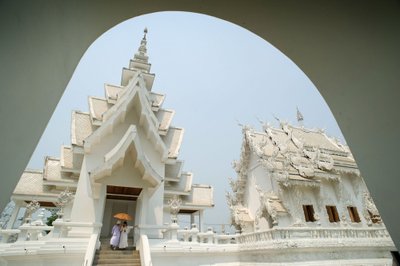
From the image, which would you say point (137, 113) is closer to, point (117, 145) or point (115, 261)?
point (117, 145)

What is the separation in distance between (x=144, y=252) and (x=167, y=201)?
3.89 meters

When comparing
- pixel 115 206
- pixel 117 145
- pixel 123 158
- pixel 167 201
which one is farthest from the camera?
pixel 115 206

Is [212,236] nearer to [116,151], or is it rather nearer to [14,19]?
[116,151]

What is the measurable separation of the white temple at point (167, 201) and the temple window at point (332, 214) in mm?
44

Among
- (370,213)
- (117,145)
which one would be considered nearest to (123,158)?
(117,145)

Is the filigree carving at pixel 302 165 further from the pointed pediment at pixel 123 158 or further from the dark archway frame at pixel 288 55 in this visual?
the dark archway frame at pixel 288 55

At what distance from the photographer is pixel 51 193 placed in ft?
29.1

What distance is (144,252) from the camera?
19.9 ft

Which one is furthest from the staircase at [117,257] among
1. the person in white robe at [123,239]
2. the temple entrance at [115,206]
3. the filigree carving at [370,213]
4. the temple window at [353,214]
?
the filigree carving at [370,213]

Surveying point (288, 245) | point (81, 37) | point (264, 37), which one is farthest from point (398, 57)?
point (288, 245)

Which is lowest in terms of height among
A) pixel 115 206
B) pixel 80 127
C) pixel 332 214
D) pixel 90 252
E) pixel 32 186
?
pixel 90 252

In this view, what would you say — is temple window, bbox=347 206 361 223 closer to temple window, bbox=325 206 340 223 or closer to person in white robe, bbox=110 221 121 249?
temple window, bbox=325 206 340 223

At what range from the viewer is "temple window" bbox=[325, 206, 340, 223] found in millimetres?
10273

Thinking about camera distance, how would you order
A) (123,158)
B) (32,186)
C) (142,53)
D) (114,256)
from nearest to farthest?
(114,256) < (123,158) < (32,186) < (142,53)
